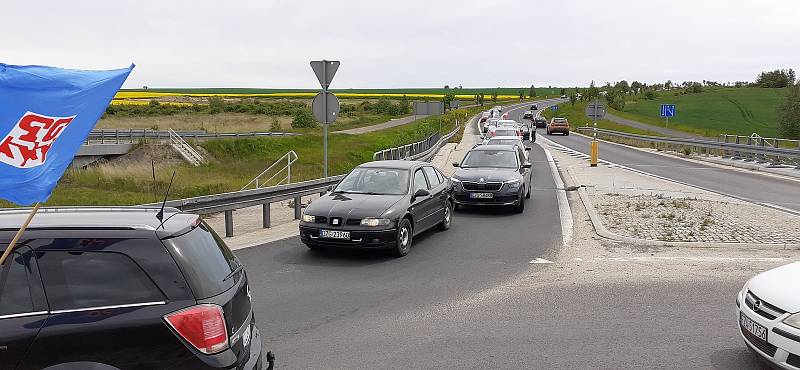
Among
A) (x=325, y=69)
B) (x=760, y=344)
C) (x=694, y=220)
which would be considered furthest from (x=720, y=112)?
(x=760, y=344)

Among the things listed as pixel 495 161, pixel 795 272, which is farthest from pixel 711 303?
pixel 495 161

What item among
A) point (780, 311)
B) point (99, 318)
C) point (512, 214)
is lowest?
point (512, 214)

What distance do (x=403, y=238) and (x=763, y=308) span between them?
588 cm

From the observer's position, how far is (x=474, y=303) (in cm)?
751

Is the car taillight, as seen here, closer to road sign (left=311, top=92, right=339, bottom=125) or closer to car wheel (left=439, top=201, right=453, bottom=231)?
car wheel (left=439, top=201, right=453, bottom=231)

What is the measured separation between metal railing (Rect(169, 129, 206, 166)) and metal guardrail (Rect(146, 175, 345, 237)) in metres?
31.4

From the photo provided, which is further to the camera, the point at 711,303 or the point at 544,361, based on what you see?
the point at 711,303

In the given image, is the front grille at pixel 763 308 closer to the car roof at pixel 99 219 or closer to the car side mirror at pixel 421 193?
the car roof at pixel 99 219

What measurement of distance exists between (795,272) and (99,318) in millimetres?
5327

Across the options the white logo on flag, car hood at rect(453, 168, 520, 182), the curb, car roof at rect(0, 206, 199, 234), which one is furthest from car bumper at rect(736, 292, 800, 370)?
car hood at rect(453, 168, 520, 182)

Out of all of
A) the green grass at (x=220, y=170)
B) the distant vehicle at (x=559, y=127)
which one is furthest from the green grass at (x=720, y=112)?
the green grass at (x=220, y=170)

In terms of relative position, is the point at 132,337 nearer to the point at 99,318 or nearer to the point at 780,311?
the point at 99,318

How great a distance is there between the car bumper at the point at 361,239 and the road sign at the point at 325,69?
5406mm

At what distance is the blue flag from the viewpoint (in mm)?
4062
